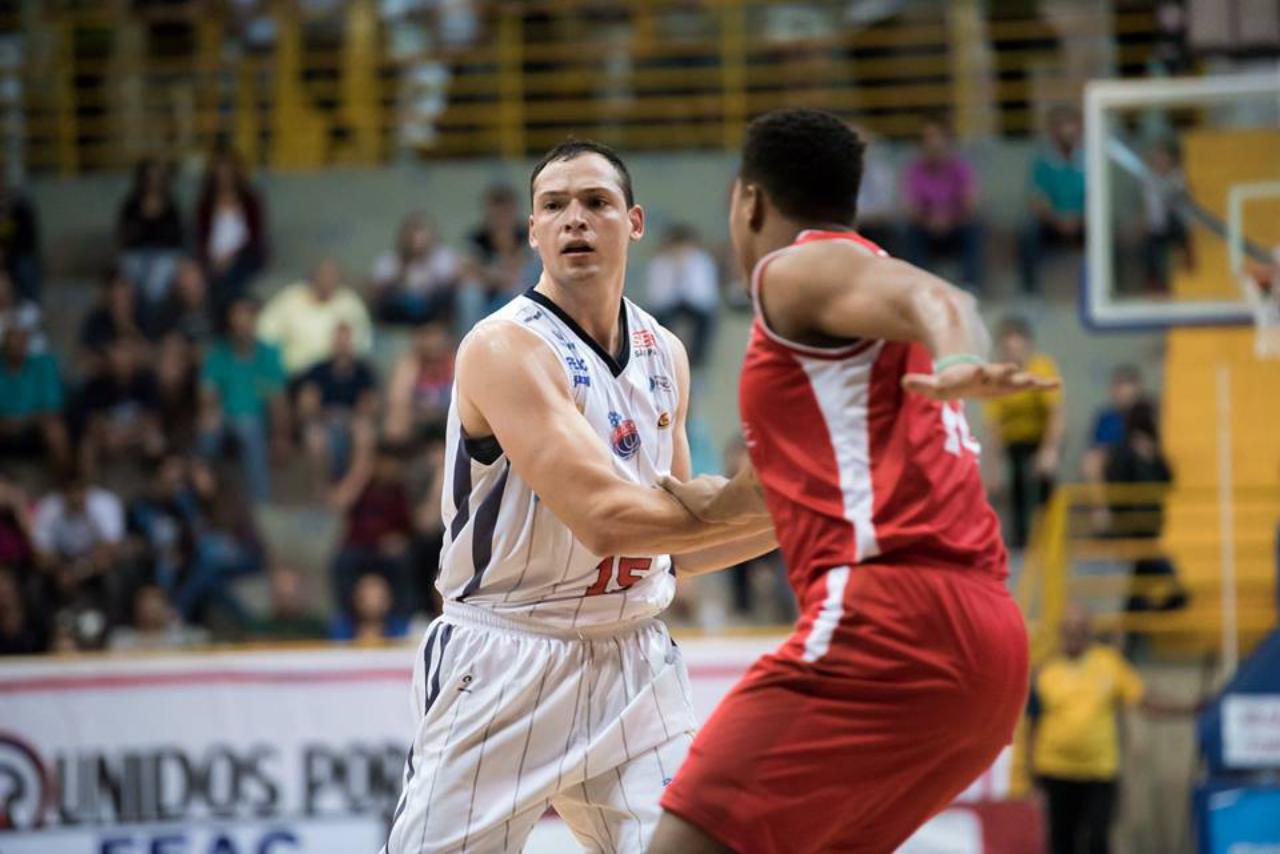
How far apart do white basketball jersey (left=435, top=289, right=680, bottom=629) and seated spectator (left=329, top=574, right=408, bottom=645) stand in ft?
25.5

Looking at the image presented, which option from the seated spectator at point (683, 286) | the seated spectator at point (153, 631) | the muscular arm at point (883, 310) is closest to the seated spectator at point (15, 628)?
the seated spectator at point (153, 631)

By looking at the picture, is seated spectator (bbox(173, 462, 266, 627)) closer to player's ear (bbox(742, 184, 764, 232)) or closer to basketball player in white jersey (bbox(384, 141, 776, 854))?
basketball player in white jersey (bbox(384, 141, 776, 854))

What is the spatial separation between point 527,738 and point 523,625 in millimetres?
325

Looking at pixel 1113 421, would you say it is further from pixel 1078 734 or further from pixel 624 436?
pixel 624 436

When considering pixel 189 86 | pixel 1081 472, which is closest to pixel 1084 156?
pixel 1081 472

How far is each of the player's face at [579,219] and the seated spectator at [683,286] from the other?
11.6 m

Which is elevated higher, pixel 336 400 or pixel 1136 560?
pixel 336 400

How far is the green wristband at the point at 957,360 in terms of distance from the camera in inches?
154

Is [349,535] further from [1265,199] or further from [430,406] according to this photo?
[1265,199]

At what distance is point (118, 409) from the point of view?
1681 cm

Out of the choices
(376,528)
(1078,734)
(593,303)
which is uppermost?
(593,303)

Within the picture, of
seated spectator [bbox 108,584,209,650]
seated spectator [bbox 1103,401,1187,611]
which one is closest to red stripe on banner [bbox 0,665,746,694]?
seated spectator [bbox 108,584,209,650]

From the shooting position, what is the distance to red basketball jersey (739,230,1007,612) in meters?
4.41

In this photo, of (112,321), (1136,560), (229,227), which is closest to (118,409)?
(112,321)
